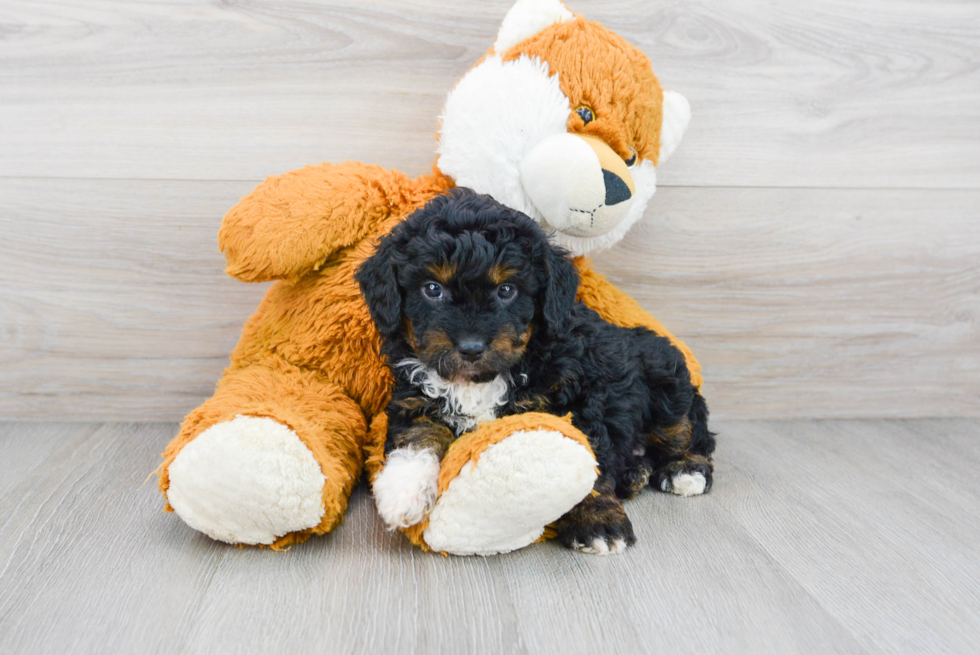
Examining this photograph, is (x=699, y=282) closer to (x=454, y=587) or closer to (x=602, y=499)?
(x=602, y=499)

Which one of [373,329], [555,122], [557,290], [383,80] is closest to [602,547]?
[557,290]

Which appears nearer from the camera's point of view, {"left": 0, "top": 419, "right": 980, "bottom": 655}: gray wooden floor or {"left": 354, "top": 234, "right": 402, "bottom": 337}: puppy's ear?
{"left": 0, "top": 419, "right": 980, "bottom": 655}: gray wooden floor

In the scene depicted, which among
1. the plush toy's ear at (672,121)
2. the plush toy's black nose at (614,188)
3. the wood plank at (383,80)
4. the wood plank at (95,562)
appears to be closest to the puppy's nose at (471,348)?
the plush toy's black nose at (614,188)

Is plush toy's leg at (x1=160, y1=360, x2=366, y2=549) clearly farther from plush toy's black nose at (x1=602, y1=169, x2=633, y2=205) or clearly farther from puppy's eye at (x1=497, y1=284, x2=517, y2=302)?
plush toy's black nose at (x1=602, y1=169, x2=633, y2=205)

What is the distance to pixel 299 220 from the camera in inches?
66.2

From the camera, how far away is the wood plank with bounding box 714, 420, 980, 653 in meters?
1.29

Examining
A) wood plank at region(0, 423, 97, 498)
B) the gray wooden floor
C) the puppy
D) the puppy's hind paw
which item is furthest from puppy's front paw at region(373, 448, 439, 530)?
wood plank at region(0, 423, 97, 498)

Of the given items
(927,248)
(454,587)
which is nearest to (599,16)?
(927,248)

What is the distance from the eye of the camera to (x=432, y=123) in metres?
2.15

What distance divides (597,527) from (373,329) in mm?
732

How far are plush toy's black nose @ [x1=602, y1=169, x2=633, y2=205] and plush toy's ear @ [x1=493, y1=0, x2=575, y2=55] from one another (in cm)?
43

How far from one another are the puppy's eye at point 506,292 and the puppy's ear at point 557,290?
0.25 feet

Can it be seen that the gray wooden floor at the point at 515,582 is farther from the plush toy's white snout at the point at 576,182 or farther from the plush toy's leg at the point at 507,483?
the plush toy's white snout at the point at 576,182

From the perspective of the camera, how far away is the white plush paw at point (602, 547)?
4.79 ft
